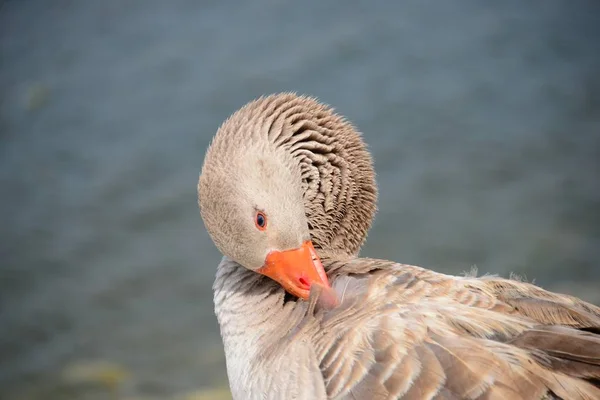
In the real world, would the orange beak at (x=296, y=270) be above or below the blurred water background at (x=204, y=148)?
below

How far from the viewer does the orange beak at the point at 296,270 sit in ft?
8.09

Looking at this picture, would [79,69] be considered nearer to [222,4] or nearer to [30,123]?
[30,123]

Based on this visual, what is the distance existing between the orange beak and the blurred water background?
2035 mm

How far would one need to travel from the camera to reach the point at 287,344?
229 cm

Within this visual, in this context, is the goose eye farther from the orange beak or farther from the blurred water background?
the blurred water background

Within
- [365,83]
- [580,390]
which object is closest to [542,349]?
[580,390]

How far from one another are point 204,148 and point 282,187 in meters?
3.28

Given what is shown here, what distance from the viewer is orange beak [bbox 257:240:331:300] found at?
2465 millimetres

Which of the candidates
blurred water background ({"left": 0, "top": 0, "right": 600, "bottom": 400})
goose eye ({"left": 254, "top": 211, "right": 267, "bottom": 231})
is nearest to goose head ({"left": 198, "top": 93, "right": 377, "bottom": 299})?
goose eye ({"left": 254, "top": 211, "right": 267, "bottom": 231})

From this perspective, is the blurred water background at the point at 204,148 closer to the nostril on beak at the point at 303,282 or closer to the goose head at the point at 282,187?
the goose head at the point at 282,187

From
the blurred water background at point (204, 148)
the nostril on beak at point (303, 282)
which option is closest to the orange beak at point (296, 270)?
the nostril on beak at point (303, 282)

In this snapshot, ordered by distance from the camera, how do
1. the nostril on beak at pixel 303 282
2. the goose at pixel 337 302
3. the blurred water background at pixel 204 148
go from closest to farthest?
the goose at pixel 337 302 → the nostril on beak at pixel 303 282 → the blurred water background at pixel 204 148

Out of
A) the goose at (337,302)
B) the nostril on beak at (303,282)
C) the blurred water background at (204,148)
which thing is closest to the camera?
the goose at (337,302)

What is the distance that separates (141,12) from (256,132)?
478 centimetres
